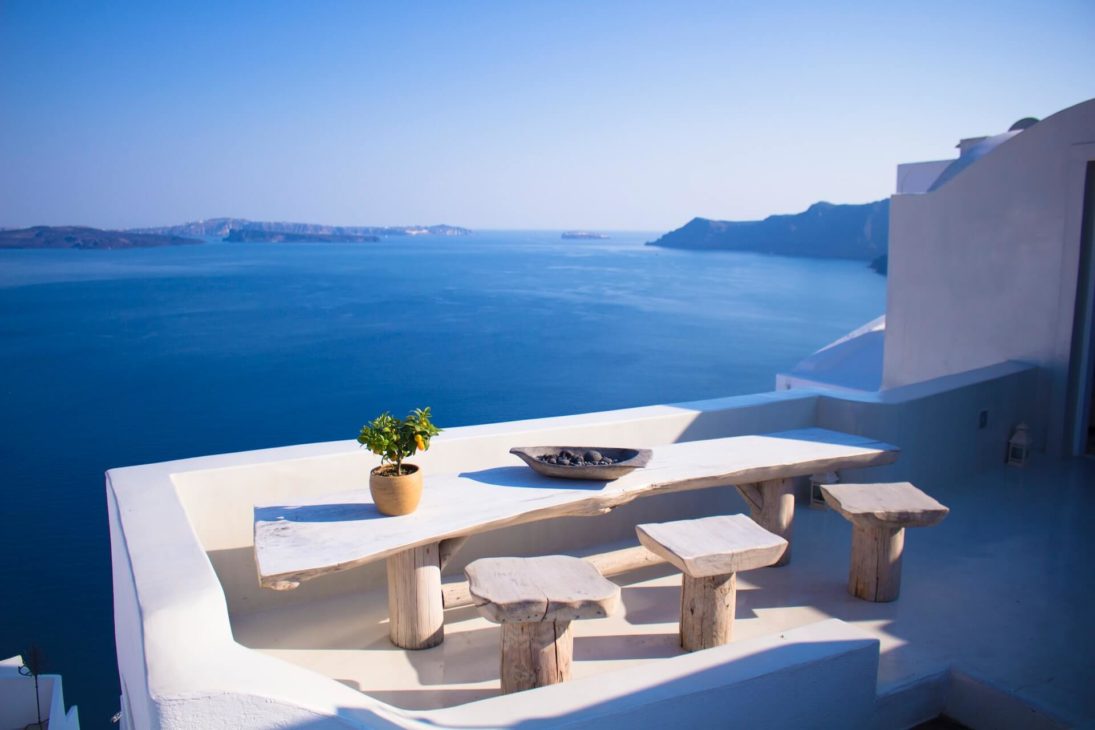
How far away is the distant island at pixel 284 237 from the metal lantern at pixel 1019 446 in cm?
13454

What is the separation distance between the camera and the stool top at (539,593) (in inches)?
82.9

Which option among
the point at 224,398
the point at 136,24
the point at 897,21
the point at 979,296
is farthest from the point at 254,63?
the point at 979,296

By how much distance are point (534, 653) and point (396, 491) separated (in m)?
0.66

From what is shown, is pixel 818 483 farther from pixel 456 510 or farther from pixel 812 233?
pixel 812 233

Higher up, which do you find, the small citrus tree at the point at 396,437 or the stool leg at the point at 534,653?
the small citrus tree at the point at 396,437

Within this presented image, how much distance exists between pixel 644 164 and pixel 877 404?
239 ft

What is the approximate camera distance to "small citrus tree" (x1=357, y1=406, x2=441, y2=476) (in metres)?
2.61

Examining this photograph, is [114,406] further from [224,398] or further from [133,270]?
[133,270]

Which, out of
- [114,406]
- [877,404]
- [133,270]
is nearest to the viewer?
[877,404]

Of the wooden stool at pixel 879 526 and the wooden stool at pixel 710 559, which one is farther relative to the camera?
the wooden stool at pixel 879 526

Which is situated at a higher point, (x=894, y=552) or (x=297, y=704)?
(x=297, y=704)

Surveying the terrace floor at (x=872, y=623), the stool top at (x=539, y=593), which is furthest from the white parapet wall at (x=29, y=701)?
the stool top at (x=539, y=593)

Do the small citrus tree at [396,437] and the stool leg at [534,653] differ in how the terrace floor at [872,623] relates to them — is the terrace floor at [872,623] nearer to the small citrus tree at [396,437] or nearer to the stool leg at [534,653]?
the stool leg at [534,653]

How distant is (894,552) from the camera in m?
3.11
